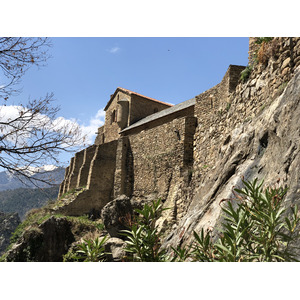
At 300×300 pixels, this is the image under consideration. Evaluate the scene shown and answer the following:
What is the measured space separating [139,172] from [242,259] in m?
16.1

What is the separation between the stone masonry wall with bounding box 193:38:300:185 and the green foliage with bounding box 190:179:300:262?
408cm

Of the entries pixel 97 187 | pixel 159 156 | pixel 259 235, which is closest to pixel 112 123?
pixel 97 187

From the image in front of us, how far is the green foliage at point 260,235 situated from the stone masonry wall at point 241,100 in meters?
4.08

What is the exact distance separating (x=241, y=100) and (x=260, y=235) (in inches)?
271

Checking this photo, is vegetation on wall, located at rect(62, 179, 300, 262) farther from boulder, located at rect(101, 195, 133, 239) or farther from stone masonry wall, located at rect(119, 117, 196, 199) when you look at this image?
stone masonry wall, located at rect(119, 117, 196, 199)

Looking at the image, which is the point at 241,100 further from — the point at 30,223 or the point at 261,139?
the point at 30,223

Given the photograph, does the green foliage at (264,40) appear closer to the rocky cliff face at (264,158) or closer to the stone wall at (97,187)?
the rocky cliff face at (264,158)

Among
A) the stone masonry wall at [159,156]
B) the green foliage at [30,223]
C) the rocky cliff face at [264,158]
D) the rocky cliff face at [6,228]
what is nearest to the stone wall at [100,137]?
the rocky cliff face at [6,228]

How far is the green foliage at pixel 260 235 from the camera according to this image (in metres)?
3.97

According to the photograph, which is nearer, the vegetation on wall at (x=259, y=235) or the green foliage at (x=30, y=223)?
the vegetation on wall at (x=259, y=235)

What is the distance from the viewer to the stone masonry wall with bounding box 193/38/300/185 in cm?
765

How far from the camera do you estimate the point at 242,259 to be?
13.2ft

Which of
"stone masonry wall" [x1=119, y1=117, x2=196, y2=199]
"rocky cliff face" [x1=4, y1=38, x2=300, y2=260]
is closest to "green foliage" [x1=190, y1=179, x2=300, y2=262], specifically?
"rocky cliff face" [x1=4, y1=38, x2=300, y2=260]

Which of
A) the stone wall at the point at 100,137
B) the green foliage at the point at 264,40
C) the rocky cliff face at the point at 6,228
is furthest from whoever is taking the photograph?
the stone wall at the point at 100,137
